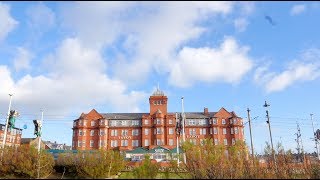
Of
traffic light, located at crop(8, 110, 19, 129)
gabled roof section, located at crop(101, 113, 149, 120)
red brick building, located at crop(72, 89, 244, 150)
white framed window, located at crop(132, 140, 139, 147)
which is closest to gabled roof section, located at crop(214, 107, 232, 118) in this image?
red brick building, located at crop(72, 89, 244, 150)

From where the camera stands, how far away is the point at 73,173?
104ft

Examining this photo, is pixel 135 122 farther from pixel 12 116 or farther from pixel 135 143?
pixel 12 116

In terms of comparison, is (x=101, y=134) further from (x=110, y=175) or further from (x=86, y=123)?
(x=110, y=175)

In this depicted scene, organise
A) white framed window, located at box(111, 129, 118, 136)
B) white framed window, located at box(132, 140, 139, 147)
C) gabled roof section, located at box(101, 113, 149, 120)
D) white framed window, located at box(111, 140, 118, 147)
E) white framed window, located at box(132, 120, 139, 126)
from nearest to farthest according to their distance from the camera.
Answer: white framed window, located at box(132, 140, 139, 147) → white framed window, located at box(111, 140, 118, 147) → white framed window, located at box(111, 129, 118, 136) → white framed window, located at box(132, 120, 139, 126) → gabled roof section, located at box(101, 113, 149, 120)

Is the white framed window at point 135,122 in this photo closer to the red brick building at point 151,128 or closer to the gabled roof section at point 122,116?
the red brick building at point 151,128

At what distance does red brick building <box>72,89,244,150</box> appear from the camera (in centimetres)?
7800

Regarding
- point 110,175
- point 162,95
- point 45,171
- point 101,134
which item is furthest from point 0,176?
point 162,95

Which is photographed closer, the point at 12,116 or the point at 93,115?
the point at 12,116

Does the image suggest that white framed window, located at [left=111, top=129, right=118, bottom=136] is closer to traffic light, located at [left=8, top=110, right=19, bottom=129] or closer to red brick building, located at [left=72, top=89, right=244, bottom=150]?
red brick building, located at [left=72, top=89, right=244, bottom=150]

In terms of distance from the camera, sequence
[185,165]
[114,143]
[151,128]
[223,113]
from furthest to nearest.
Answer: [223,113], [114,143], [151,128], [185,165]

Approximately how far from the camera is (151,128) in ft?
259

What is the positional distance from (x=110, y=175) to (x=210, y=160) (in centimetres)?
998

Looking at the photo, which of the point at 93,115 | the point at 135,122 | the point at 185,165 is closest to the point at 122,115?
the point at 135,122

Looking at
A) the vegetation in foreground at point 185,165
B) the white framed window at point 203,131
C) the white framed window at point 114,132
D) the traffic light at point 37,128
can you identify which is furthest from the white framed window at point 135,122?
the vegetation in foreground at point 185,165
